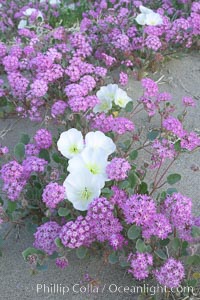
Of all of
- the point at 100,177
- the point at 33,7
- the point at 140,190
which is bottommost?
the point at 33,7

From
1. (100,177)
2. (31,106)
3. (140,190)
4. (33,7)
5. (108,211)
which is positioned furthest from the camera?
(33,7)

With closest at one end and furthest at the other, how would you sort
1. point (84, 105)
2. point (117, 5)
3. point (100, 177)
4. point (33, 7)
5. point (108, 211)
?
point (108, 211), point (100, 177), point (84, 105), point (117, 5), point (33, 7)

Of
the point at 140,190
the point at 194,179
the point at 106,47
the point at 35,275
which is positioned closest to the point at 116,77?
the point at 106,47

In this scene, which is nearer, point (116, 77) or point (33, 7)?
point (116, 77)

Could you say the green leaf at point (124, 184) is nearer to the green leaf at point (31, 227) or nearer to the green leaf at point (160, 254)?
the green leaf at point (160, 254)

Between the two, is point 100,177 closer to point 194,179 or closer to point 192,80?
point 194,179

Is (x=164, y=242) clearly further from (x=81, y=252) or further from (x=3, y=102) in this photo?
(x=3, y=102)

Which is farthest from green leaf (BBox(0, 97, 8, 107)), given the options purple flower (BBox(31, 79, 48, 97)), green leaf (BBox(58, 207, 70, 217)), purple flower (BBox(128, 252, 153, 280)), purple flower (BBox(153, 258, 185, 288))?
purple flower (BBox(153, 258, 185, 288))

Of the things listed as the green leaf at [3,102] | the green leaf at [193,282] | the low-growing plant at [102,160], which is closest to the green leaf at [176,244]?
the low-growing plant at [102,160]
